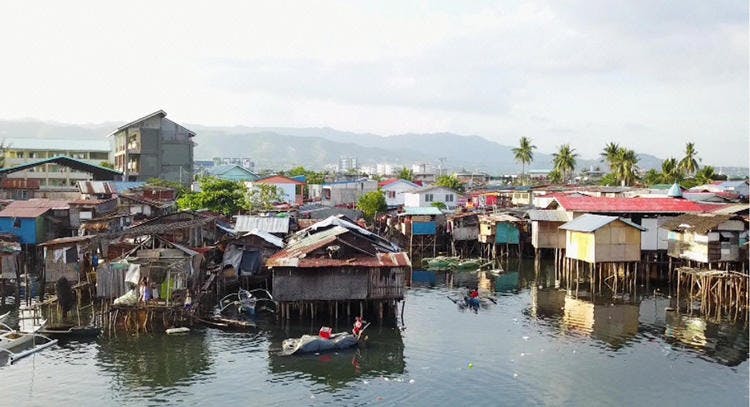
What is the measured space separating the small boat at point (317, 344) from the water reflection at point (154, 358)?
127 inches

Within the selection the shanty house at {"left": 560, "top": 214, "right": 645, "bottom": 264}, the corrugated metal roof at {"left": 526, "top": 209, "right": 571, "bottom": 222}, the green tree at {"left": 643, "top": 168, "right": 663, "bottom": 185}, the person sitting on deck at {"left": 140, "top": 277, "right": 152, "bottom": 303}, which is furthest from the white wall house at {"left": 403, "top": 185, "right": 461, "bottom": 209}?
the person sitting on deck at {"left": 140, "top": 277, "right": 152, "bottom": 303}

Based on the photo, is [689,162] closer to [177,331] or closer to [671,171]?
[671,171]

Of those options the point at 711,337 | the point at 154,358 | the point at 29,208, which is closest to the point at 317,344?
the point at 154,358

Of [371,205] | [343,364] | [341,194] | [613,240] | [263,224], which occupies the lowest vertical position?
[343,364]

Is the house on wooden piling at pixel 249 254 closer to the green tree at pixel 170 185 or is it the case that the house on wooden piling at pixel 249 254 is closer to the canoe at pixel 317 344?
the canoe at pixel 317 344

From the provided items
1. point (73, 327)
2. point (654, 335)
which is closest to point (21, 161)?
point (73, 327)

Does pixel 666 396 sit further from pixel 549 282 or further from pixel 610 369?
pixel 549 282

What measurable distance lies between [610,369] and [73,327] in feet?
73.4

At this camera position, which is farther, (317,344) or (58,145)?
(58,145)

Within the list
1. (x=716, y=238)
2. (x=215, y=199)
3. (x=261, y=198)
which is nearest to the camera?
(x=716, y=238)

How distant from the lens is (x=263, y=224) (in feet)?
165

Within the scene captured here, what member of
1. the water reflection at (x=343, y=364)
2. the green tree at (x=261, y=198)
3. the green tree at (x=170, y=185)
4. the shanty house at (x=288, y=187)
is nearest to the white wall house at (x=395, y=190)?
the shanty house at (x=288, y=187)

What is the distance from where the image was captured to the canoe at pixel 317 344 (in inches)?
1124

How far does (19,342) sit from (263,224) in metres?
23.4
